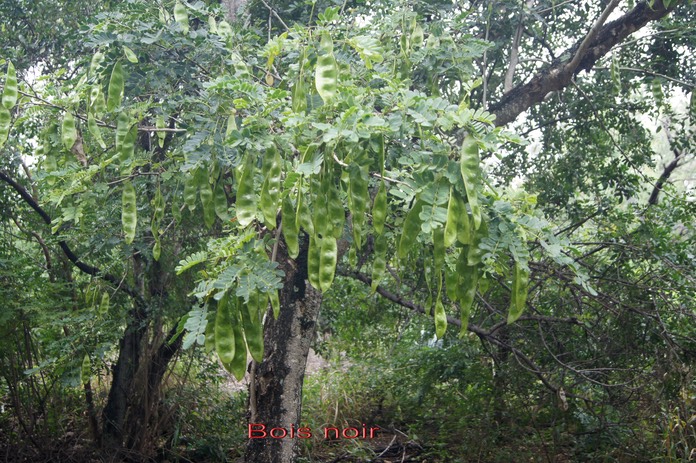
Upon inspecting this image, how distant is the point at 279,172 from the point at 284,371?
5.29ft

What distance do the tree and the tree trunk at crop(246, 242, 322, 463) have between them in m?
0.01

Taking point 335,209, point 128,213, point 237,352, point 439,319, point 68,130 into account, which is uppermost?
point 68,130

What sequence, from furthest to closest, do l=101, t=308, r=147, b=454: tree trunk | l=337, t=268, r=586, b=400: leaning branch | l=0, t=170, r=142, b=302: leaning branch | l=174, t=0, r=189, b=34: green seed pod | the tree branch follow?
1. l=101, t=308, r=147, b=454: tree trunk
2. l=0, t=170, r=142, b=302: leaning branch
3. l=337, t=268, r=586, b=400: leaning branch
4. the tree branch
5. l=174, t=0, r=189, b=34: green seed pod

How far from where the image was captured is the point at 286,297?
3.80 meters

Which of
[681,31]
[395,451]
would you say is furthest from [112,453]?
[681,31]

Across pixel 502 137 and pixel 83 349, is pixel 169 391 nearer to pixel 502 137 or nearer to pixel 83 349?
pixel 83 349

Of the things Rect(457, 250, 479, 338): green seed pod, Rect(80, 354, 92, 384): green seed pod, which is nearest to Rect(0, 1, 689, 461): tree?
Rect(457, 250, 479, 338): green seed pod

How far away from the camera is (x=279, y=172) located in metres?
2.44

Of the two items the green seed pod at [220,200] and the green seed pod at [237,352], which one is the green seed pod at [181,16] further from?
the green seed pod at [237,352]

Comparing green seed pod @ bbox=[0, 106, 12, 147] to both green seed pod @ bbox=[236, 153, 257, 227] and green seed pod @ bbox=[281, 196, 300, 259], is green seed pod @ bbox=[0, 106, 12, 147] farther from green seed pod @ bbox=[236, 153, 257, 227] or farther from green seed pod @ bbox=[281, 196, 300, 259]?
green seed pod @ bbox=[281, 196, 300, 259]

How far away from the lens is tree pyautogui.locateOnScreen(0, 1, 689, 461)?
220 cm

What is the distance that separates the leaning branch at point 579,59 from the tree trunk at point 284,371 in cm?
198

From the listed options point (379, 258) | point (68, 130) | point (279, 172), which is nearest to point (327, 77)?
point (279, 172)

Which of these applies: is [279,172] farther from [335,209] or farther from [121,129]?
[121,129]
